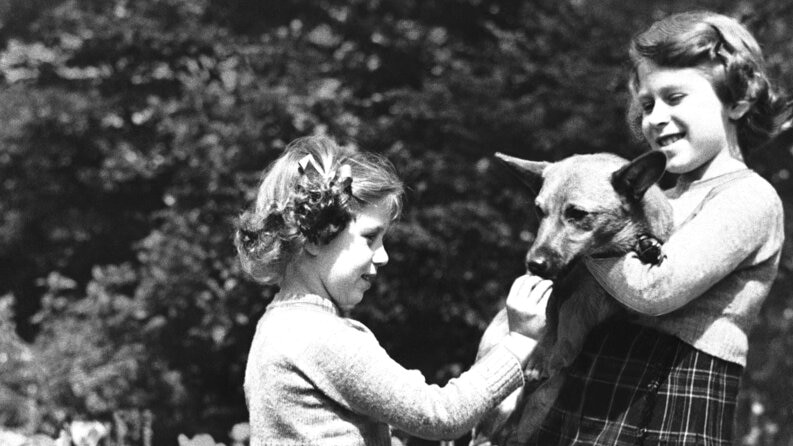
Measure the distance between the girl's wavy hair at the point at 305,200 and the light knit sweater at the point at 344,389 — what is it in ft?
0.64

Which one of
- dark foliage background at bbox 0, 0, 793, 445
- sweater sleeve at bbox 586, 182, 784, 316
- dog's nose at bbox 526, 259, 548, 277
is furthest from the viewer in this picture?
dark foliage background at bbox 0, 0, 793, 445

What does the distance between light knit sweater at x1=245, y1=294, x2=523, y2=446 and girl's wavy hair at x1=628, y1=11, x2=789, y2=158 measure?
3.19 ft

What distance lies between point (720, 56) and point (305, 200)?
1.23 m

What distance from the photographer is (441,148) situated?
7.72 meters

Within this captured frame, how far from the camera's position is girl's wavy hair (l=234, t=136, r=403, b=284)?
2.68m

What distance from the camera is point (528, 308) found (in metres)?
2.66

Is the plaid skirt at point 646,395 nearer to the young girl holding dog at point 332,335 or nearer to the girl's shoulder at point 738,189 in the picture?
the young girl holding dog at point 332,335

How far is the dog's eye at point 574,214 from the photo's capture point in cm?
266

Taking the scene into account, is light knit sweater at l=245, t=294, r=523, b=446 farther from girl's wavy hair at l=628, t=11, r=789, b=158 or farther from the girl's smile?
girl's wavy hair at l=628, t=11, r=789, b=158

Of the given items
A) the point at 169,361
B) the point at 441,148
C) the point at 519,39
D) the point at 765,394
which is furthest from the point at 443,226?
the point at 765,394

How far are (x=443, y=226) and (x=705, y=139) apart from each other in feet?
14.0

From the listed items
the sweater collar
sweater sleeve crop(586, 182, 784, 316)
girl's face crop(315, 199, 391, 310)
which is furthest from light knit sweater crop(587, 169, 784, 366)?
the sweater collar

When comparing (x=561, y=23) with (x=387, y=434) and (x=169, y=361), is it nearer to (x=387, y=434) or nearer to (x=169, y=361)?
(x=169, y=361)

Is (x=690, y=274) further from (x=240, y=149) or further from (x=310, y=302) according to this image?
(x=240, y=149)
